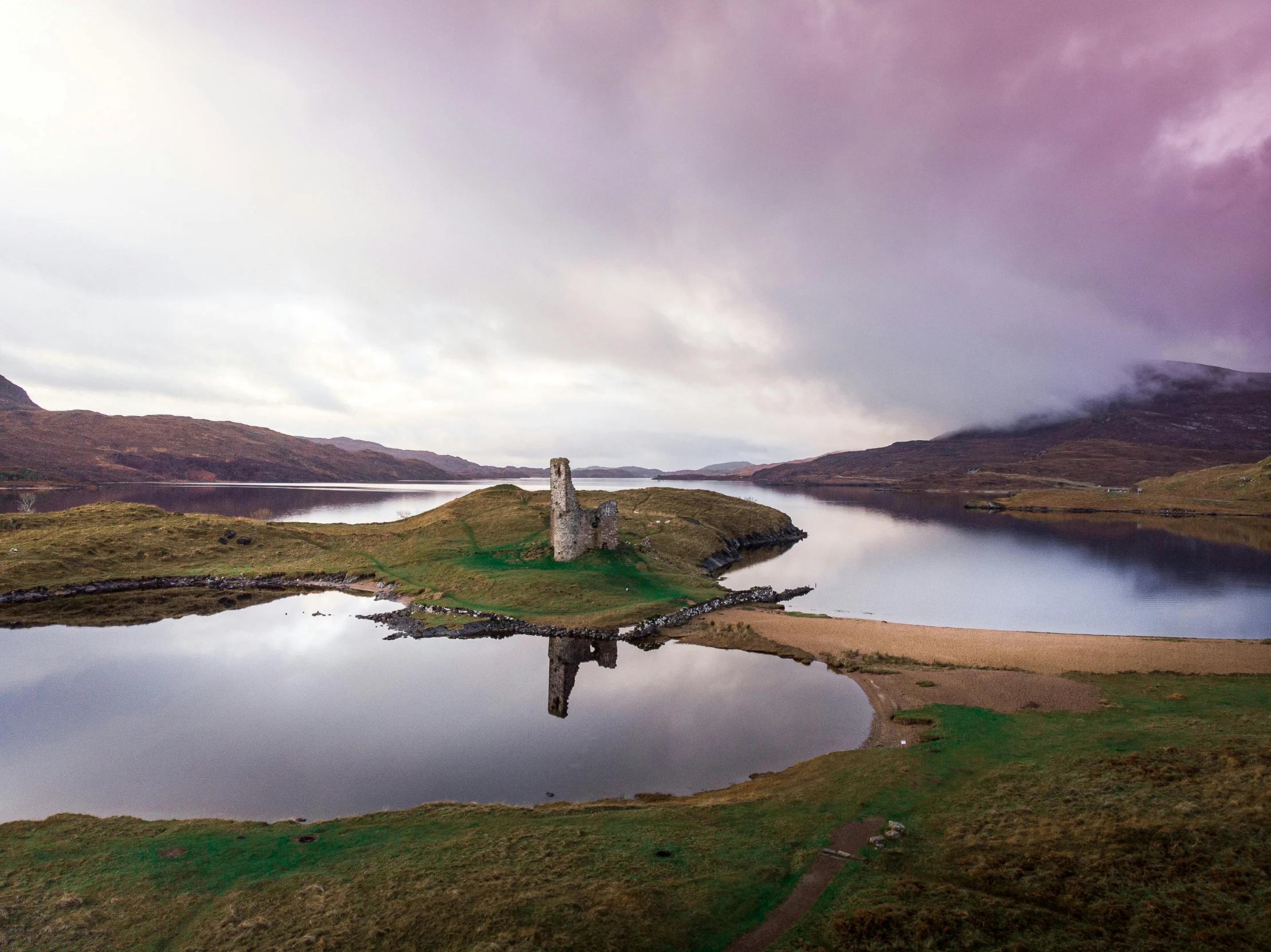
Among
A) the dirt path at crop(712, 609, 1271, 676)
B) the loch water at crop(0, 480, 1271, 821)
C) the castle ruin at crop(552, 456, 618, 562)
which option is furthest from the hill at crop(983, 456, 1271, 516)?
the castle ruin at crop(552, 456, 618, 562)

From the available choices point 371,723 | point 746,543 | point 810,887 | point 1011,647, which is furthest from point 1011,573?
point 371,723

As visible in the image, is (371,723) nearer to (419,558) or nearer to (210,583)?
(419,558)

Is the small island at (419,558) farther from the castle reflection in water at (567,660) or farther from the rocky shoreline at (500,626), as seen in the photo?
the castle reflection in water at (567,660)

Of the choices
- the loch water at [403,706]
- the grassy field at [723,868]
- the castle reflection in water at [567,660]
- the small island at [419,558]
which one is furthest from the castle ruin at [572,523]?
the grassy field at [723,868]

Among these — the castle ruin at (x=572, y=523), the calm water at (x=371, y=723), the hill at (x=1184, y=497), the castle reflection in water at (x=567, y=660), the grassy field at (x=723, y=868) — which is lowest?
the calm water at (x=371, y=723)

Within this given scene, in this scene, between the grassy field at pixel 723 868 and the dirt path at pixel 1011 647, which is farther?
the dirt path at pixel 1011 647

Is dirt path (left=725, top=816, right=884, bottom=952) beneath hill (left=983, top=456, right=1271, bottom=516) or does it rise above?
beneath

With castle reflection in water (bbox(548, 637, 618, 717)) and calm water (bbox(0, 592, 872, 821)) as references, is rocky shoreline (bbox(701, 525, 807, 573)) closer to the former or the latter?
castle reflection in water (bbox(548, 637, 618, 717))
